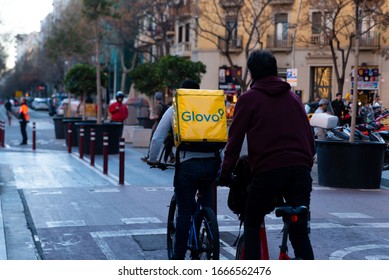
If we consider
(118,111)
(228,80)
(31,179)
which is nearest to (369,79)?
(228,80)

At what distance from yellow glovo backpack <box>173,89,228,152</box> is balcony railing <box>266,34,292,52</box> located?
4353 cm

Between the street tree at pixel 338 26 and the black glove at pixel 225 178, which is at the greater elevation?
the street tree at pixel 338 26

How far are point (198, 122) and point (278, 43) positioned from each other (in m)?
44.4

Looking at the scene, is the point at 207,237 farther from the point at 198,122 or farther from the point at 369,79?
the point at 369,79

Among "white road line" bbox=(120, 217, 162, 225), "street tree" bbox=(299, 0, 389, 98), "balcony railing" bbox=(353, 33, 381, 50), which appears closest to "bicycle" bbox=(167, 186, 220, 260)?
"white road line" bbox=(120, 217, 162, 225)

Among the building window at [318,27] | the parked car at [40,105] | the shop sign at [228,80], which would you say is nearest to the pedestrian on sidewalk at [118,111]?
the building window at [318,27]

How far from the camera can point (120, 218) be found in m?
10.3

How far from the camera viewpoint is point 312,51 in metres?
48.5

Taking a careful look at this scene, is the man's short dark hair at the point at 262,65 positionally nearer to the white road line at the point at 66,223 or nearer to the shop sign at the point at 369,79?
the white road line at the point at 66,223

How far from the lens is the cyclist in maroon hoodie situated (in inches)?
203

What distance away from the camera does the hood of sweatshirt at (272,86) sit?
5273 millimetres

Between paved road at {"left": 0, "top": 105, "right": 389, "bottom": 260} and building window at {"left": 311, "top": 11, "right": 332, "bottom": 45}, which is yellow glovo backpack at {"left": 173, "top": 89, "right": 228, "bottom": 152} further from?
building window at {"left": 311, "top": 11, "right": 332, "bottom": 45}
